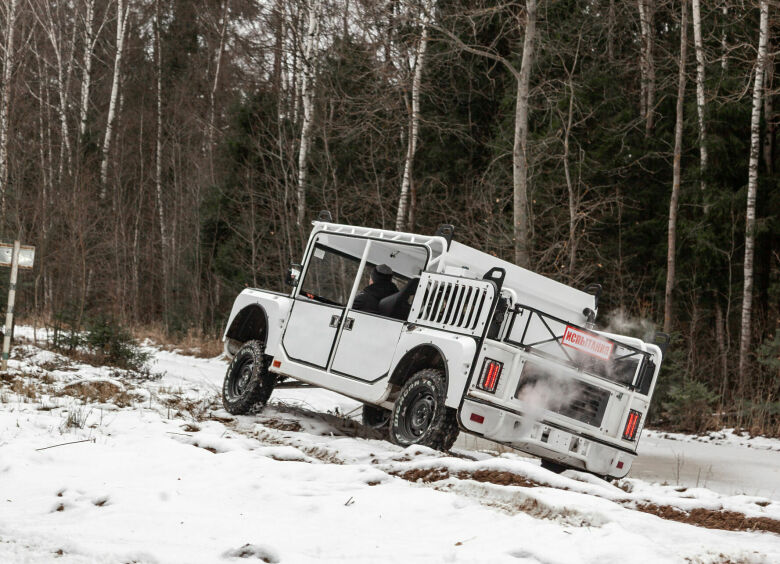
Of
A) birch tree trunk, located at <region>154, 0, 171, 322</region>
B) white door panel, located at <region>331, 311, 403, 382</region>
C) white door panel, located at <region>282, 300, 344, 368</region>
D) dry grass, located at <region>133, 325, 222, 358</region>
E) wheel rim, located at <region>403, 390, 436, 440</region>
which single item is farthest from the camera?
birch tree trunk, located at <region>154, 0, 171, 322</region>

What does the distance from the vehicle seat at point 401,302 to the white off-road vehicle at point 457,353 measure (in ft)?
0.04

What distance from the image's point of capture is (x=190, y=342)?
23.9m

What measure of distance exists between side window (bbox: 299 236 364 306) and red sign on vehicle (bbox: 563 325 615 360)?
3.07 metres

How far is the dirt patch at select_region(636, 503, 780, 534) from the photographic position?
5.88 metres

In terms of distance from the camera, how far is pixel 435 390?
26.5 ft

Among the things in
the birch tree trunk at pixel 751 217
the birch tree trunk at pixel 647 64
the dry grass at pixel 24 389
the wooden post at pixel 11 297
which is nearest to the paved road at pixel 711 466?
the birch tree trunk at pixel 751 217

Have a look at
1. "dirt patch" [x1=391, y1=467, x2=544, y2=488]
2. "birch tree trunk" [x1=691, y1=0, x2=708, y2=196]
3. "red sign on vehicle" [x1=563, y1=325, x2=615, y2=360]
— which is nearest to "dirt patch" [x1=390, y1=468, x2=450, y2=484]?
"dirt patch" [x1=391, y1=467, x2=544, y2=488]

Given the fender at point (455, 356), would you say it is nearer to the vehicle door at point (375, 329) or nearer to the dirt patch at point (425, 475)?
the vehicle door at point (375, 329)

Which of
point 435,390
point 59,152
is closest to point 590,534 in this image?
point 435,390

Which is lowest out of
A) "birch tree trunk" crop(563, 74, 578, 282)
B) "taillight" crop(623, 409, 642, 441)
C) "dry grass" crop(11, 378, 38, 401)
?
"dry grass" crop(11, 378, 38, 401)

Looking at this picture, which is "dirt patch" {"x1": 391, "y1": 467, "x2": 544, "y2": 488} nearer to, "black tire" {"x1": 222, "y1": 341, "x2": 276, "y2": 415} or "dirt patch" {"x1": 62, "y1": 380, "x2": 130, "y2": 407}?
"black tire" {"x1": 222, "y1": 341, "x2": 276, "y2": 415}

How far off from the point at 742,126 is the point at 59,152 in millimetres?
29791

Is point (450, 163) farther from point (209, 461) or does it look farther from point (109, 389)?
point (209, 461)

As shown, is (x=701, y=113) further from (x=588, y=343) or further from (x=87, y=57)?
(x=87, y=57)
